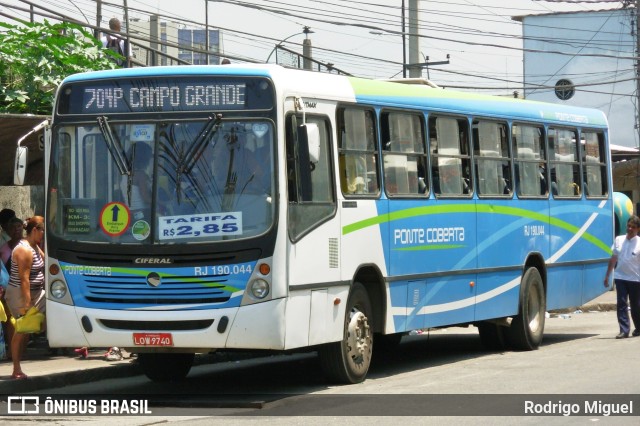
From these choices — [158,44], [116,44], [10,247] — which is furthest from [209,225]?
[158,44]

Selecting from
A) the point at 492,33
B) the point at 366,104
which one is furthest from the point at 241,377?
the point at 492,33

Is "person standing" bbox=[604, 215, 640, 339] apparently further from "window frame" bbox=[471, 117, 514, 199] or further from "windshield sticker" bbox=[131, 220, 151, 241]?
"windshield sticker" bbox=[131, 220, 151, 241]

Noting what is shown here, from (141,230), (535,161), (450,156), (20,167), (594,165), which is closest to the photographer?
(141,230)

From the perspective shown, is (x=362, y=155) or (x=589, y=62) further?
(x=589, y=62)

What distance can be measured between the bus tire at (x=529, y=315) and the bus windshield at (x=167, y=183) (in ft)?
20.7

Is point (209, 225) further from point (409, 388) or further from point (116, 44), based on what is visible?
point (116, 44)

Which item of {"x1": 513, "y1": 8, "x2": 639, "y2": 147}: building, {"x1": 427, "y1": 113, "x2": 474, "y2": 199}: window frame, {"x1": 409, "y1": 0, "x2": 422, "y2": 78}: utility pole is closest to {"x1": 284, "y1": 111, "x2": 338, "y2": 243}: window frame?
{"x1": 427, "y1": 113, "x2": 474, "y2": 199}: window frame

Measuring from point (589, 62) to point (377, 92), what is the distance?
55.7 meters

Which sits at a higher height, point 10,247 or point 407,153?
point 407,153

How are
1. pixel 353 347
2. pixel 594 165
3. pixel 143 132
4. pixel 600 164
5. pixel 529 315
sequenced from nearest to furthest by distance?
pixel 143 132, pixel 353 347, pixel 529 315, pixel 594 165, pixel 600 164

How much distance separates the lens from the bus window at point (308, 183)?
1209 cm

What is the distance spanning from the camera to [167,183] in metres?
12.0

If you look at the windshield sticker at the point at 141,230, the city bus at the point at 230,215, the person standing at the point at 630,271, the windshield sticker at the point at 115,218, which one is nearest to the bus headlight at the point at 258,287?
the city bus at the point at 230,215

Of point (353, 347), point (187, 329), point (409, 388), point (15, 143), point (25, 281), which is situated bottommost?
point (409, 388)
